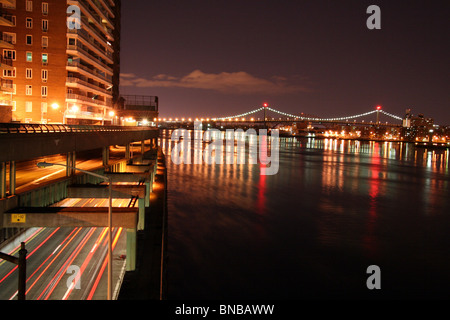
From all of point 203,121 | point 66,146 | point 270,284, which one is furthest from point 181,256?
point 203,121

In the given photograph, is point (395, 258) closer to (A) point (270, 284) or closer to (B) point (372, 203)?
(A) point (270, 284)

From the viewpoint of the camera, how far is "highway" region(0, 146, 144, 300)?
11.8m

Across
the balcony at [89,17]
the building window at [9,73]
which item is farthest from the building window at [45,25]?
the building window at [9,73]

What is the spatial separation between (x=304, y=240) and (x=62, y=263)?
1335 centimetres

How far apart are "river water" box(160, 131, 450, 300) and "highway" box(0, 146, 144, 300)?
3.05 metres

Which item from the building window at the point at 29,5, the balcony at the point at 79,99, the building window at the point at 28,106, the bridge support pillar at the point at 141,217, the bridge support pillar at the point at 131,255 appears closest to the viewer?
the bridge support pillar at the point at 131,255

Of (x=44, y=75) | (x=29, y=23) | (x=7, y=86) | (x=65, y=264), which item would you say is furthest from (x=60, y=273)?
(x=29, y=23)

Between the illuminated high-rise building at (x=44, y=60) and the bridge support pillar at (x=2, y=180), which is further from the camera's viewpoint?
the illuminated high-rise building at (x=44, y=60)

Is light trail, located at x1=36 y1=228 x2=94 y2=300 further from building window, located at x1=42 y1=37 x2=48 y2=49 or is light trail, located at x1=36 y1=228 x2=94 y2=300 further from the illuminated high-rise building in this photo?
building window, located at x1=42 y1=37 x2=48 y2=49

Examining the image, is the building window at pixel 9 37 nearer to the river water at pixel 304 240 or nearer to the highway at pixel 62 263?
the river water at pixel 304 240

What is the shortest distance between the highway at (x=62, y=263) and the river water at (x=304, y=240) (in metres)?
3.05

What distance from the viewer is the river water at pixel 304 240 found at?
51.7 feet

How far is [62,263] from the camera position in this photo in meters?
14.0

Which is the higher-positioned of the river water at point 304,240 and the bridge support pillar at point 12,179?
the bridge support pillar at point 12,179
